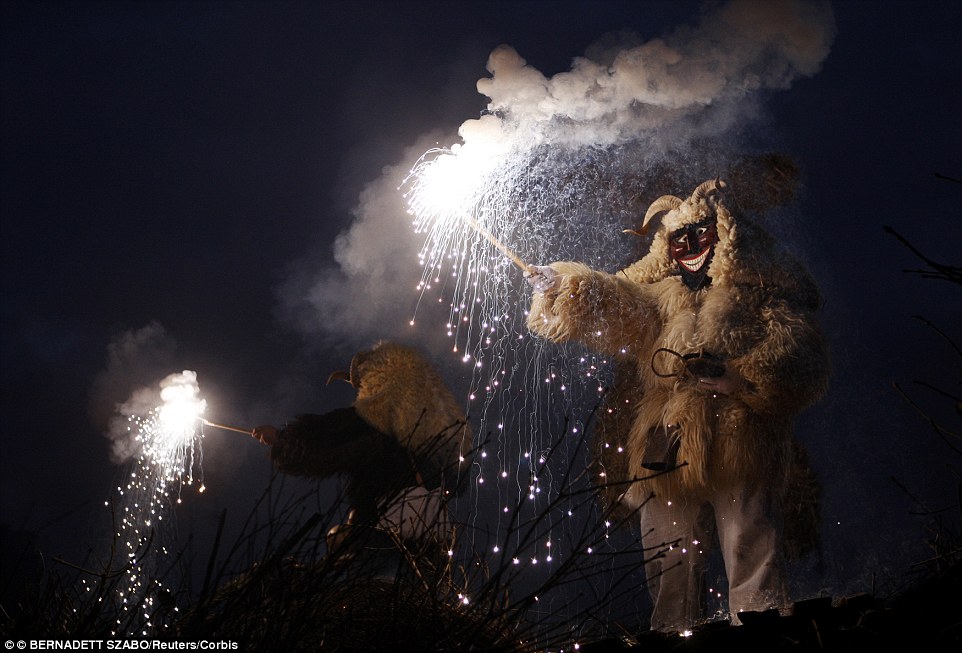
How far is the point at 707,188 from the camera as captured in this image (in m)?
3.12

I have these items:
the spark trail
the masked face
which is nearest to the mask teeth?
the masked face

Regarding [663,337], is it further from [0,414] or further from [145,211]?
[0,414]

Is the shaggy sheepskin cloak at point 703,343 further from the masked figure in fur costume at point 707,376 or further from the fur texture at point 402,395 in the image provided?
the fur texture at point 402,395

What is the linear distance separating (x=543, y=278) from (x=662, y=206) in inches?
24.2

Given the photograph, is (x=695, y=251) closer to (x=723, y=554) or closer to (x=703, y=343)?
Result: (x=703, y=343)

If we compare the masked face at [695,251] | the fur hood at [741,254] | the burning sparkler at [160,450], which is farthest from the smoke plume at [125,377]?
the fur hood at [741,254]

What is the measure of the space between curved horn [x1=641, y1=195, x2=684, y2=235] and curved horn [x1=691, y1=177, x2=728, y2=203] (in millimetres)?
80

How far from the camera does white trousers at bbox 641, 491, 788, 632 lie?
2.50m

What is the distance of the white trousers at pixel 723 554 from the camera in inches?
98.5

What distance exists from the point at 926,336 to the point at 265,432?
3274 millimetres

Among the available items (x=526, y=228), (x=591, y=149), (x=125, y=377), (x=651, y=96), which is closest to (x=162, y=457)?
(x=125, y=377)

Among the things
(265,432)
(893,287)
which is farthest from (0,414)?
(893,287)

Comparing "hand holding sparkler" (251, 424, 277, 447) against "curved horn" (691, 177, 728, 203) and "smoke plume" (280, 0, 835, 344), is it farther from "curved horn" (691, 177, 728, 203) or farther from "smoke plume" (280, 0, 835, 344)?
"curved horn" (691, 177, 728, 203)

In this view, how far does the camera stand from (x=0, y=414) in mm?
4836
